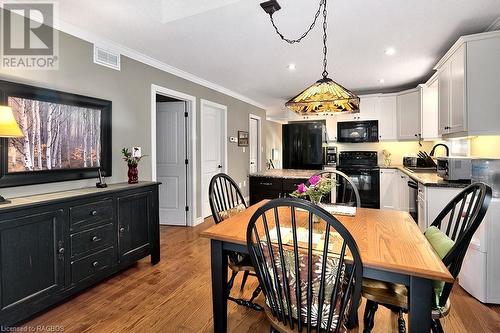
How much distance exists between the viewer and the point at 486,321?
6.08 ft

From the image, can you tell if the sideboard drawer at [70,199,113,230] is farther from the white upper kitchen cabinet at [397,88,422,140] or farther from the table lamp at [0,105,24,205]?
the white upper kitchen cabinet at [397,88,422,140]

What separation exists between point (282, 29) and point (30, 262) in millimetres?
2806

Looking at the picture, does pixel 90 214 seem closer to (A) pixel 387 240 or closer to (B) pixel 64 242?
(B) pixel 64 242

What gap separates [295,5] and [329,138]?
376 cm

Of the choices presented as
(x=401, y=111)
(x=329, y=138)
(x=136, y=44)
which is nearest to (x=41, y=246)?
(x=136, y=44)

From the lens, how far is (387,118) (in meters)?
5.16

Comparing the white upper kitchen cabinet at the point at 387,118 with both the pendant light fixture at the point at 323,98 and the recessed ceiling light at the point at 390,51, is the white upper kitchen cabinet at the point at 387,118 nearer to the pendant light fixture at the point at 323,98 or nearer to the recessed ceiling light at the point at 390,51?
the recessed ceiling light at the point at 390,51

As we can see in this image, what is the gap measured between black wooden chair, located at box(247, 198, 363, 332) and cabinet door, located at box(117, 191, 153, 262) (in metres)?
1.77

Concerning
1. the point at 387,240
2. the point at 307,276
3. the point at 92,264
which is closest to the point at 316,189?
the point at 387,240

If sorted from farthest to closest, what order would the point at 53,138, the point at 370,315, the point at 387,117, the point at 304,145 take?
the point at 304,145, the point at 387,117, the point at 53,138, the point at 370,315

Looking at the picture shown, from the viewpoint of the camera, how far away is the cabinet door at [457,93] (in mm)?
2432

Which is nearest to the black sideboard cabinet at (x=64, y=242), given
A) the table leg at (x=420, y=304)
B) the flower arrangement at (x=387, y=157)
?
the table leg at (x=420, y=304)

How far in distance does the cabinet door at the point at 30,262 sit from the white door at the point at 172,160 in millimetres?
2361

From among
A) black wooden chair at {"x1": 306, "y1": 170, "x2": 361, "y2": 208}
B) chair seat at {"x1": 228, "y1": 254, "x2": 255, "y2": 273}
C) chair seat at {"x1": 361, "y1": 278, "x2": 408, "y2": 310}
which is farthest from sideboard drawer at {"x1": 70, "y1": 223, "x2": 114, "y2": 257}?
chair seat at {"x1": 361, "y1": 278, "x2": 408, "y2": 310}
